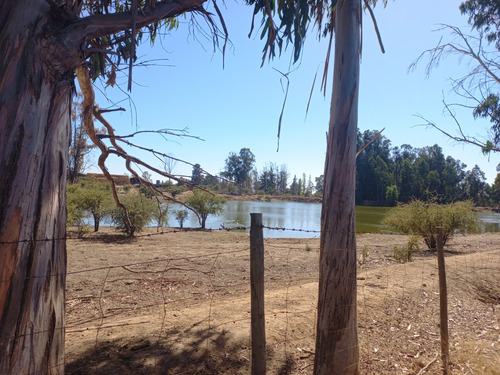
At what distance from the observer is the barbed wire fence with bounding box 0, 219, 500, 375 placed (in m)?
3.14

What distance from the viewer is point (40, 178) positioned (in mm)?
2088

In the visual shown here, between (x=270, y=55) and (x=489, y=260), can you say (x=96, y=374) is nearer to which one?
(x=270, y=55)

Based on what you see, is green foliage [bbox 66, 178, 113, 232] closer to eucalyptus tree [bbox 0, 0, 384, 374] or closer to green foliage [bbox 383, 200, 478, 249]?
green foliage [bbox 383, 200, 478, 249]

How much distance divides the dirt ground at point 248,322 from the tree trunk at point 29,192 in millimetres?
482

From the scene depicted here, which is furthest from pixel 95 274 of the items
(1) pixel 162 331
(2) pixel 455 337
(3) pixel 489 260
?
(3) pixel 489 260

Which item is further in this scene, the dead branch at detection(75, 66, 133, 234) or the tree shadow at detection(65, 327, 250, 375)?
the dead branch at detection(75, 66, 133, 234)

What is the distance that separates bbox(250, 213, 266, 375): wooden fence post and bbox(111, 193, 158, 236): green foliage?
35.0 feet

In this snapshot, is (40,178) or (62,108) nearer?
(40,178)

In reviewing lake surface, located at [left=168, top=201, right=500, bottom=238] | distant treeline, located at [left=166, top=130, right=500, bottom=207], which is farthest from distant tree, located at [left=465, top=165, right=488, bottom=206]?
lake surface, located at [left=168, top=201, right=500, bottom=238]

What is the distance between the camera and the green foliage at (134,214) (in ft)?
41.9

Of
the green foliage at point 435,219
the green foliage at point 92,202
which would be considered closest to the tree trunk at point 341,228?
the green foliage at point 435,219

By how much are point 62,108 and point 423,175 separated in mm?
63237

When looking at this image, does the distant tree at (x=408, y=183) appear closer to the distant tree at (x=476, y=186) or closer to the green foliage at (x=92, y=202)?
the distant tree at (x=476, y=186)

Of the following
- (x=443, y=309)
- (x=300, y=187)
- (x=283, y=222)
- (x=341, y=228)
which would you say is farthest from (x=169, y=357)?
(x=300, y=187)
